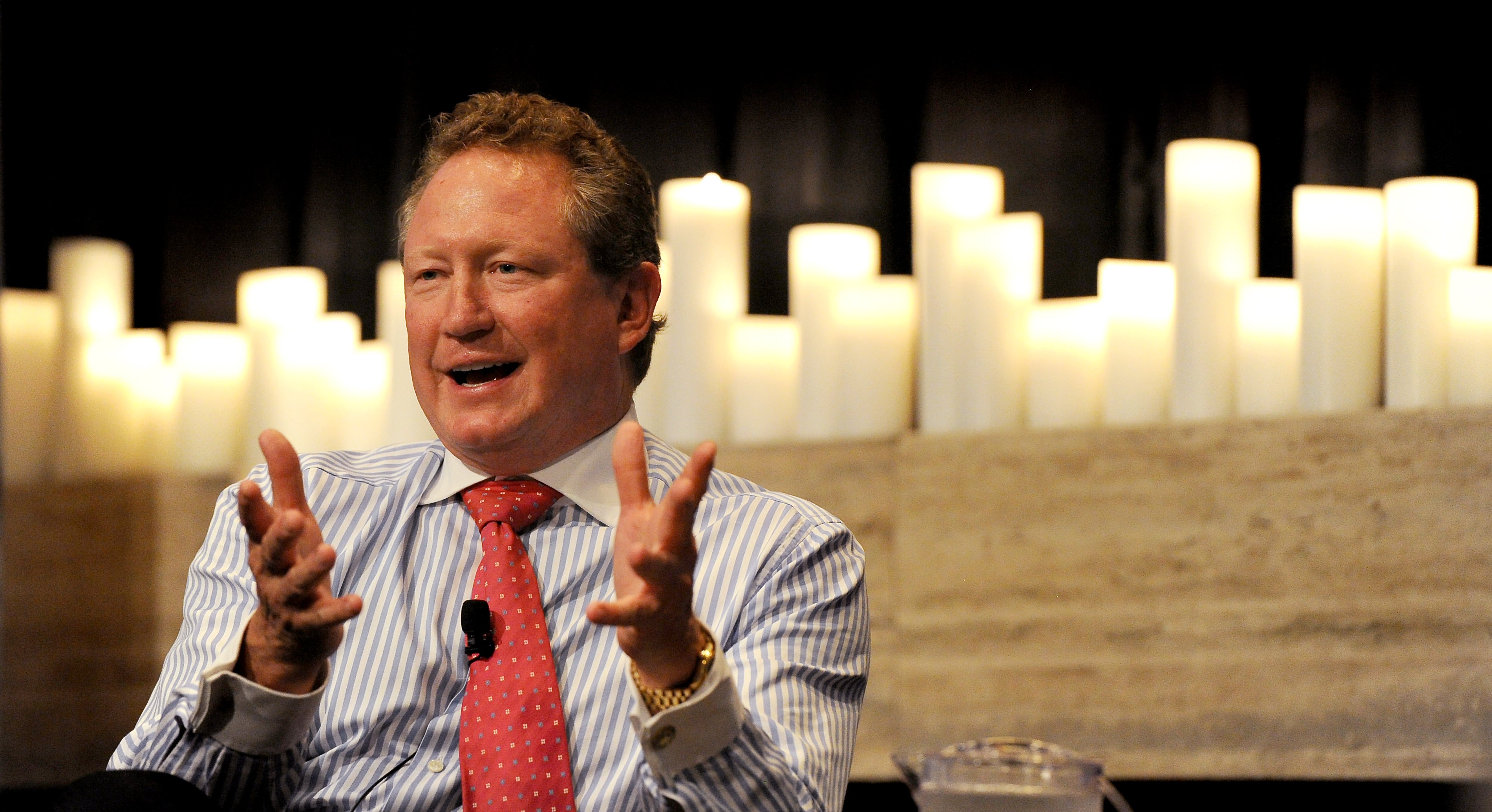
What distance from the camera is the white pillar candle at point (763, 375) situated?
108 inches

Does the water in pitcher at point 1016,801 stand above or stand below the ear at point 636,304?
below

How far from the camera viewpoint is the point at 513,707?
1294 mm

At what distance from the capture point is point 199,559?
1484 mm

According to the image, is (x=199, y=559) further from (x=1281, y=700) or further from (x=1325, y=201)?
(x=1325, y=201)

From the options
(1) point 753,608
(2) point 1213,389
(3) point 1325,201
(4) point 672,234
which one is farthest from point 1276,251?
(1) point 753,608

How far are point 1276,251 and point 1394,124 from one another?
291 millimetres

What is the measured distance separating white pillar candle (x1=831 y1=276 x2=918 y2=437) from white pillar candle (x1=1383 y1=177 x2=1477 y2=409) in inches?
33.1

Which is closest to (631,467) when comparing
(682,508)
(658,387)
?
(682,508)

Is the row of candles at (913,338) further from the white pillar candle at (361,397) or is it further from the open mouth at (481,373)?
the open mouth at (481,373)

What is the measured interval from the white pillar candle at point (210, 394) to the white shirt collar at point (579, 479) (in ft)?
5.53

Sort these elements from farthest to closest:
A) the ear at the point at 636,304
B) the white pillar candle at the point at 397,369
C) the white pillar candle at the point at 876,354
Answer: the white pillar candle at the point at 397,369 < the white pillar candle at the point at 876,354 < the ear at the point at 636,304

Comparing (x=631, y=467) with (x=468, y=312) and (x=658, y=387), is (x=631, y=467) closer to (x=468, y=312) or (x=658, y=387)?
(x=468, y=312)

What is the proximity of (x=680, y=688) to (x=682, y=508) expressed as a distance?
17cm

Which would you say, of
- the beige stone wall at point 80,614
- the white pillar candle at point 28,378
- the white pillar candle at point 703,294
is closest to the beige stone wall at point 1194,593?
the white pillar candle at point 703,294
